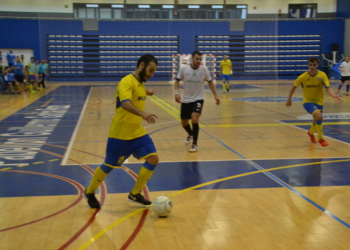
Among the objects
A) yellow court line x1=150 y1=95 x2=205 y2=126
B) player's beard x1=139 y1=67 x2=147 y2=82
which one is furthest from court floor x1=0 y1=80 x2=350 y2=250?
yellow court line x1=150 y1=95 x2=205 y2=126

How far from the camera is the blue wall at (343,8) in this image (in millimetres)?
35000

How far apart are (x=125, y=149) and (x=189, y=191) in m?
1.36

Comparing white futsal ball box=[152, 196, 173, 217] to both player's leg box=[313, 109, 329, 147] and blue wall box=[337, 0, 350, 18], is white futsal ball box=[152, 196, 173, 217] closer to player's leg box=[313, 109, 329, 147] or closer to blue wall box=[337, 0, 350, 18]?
player's leg box=[313, 109, 329, 147]

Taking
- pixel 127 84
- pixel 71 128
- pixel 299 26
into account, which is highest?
pixel 299 26

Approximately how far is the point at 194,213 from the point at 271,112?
10640 mm

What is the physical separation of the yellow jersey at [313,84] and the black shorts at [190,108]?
2.24 m

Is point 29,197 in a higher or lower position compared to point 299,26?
lower

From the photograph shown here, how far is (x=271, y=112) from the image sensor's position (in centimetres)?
1498

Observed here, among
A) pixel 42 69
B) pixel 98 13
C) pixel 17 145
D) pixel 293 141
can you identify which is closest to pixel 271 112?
pixel 293 141

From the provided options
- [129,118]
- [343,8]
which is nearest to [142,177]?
[129,118]

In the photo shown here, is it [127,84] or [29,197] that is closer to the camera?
[127,84]

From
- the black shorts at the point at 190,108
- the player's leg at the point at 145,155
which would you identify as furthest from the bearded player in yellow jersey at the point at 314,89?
the player's leg at the point at 145,155

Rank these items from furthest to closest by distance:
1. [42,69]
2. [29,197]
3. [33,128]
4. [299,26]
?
1. [299,26]
2. [42,69]
3. [33,128]
4. [29,197]

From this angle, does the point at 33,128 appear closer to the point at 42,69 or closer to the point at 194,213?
the point at 194,213
